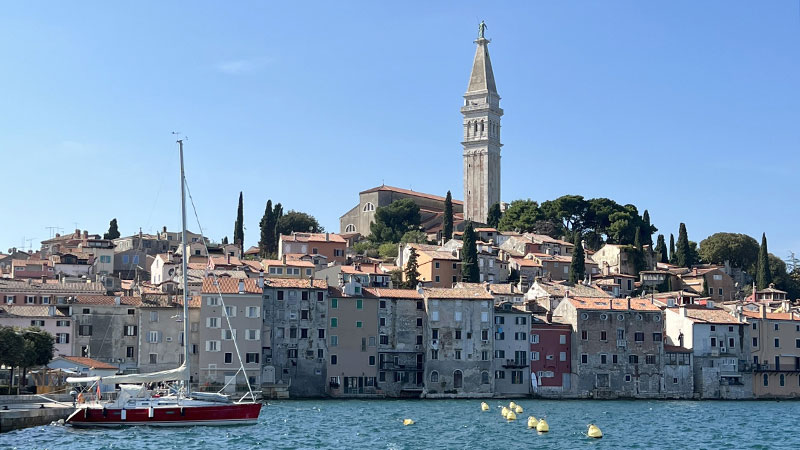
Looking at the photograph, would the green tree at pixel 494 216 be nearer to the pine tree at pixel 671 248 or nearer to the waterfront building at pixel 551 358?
the pine tree at pixel 671 248

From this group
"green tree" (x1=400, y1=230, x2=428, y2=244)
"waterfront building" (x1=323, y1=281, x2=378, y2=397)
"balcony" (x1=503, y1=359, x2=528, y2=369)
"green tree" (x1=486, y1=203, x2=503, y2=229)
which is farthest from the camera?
"green tree" (x1=486, y1=203, x2=503, y2=229)

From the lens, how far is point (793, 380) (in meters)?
83.9

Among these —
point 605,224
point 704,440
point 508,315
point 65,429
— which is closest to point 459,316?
point 508,315

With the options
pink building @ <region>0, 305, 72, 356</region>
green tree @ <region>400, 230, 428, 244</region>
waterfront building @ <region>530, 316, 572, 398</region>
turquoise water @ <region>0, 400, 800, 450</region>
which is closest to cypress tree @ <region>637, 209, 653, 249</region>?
green tree @ <region>400, 230, 428, 244</region>

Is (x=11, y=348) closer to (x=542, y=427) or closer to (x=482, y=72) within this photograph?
(x=542, y=427)

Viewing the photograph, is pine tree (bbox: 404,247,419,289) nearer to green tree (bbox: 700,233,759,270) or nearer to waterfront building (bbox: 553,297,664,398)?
waterfront building (bbox: 553,297,664,398)

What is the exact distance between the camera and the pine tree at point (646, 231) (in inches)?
4579

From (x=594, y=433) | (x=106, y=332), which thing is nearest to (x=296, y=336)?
(x=106, y=332)

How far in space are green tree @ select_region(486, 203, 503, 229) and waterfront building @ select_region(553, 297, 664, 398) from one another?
46.6 metres

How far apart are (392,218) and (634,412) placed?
60.3 metres

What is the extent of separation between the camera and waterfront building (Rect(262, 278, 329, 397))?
237 feet

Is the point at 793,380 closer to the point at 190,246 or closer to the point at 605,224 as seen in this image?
the point at 605,224

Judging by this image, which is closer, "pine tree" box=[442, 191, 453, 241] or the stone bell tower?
"pine tree" box=[442, 191, 453, 241]

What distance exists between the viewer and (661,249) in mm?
116875
